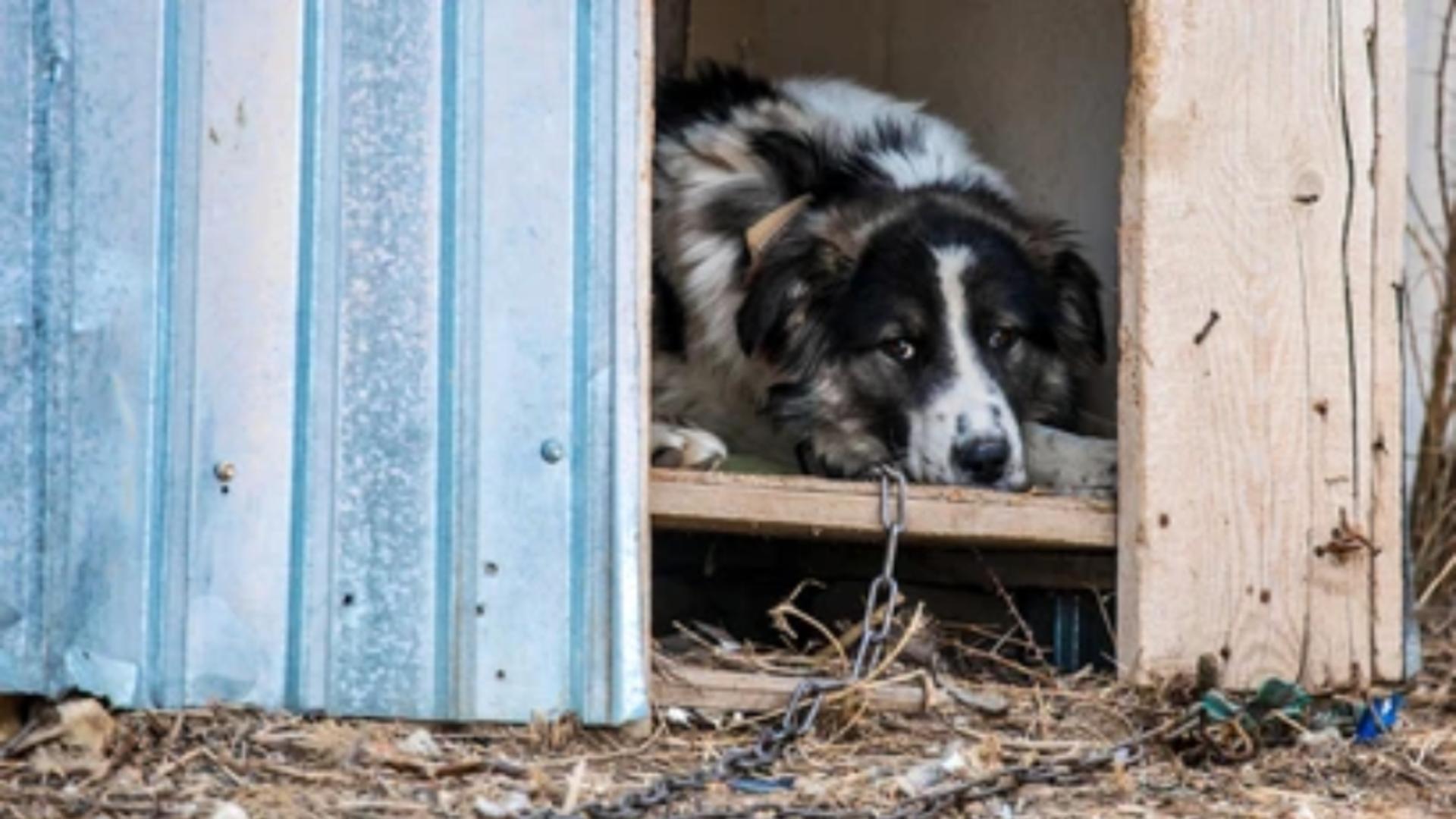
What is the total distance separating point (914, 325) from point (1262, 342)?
810mm

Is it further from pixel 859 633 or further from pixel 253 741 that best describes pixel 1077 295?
pixel 253 741

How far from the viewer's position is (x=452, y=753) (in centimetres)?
427

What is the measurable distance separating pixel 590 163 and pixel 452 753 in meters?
1.09

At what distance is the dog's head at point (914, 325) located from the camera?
5449 mm

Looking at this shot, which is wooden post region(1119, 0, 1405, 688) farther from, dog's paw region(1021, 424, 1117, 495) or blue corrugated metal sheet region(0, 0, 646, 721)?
blue corrugated metal sheet region(0, 0, 646, 721)

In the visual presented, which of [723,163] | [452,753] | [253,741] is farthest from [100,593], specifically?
[723,163]

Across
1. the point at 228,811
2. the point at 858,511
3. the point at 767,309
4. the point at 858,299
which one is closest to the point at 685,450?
the point at 858,511

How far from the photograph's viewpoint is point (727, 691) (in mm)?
4684

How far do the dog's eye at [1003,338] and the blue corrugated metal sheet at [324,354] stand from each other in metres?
1.29

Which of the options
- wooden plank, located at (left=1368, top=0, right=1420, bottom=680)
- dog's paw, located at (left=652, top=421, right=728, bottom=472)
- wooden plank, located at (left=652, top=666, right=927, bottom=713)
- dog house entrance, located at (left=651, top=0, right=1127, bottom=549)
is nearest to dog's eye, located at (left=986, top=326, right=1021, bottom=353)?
dog house entrance, located at (left=651, top=0, right=1127, bottom=549)

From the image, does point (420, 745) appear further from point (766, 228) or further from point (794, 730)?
point (766, 228)

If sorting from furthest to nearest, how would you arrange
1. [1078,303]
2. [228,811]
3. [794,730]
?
[1078,303] → [794,730] → [228,811]

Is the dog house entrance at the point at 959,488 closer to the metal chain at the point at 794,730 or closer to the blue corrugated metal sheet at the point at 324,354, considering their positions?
the metal chain at the point at 794,730

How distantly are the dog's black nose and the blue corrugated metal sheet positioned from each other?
39.5 inches
